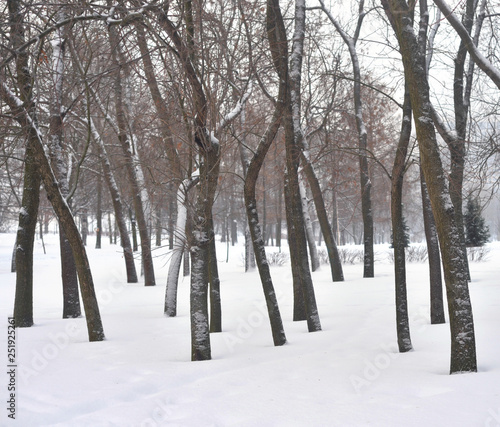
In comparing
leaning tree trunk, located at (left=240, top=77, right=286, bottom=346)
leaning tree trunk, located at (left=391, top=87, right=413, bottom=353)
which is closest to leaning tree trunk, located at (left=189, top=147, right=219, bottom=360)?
leaning tree trunk, located at (left=240, top=77, right=286, bottom=346)

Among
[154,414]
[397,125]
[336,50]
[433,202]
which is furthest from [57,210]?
[397,125]

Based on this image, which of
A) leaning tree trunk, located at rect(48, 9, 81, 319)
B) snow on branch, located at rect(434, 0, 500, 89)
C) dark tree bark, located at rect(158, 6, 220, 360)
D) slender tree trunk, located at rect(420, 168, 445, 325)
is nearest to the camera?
snow on branch, located at rect(434, 0, 500, 89)

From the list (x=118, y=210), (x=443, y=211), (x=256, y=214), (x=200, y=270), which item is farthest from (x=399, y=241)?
(x=118, y=210)

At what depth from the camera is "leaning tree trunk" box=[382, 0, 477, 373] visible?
466 centimetres

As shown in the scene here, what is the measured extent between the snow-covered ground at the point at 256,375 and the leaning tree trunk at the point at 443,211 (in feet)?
1.04

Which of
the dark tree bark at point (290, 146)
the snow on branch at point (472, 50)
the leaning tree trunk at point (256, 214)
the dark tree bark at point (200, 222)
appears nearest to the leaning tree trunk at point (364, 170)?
the dark tree bark at point (290, 146)

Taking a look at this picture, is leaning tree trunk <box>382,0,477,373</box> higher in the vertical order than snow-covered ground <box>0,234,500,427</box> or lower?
higher

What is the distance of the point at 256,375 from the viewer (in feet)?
16.7

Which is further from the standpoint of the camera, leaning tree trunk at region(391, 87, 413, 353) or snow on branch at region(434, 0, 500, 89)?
leaning tree trunk at region(391, 87, 413, 353)

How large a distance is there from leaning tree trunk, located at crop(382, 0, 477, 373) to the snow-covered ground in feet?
1.04

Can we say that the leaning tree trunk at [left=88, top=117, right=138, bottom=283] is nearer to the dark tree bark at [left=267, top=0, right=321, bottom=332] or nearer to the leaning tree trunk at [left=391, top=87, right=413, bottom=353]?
the dark tree bark at [left=267, top=0, right=321, bottom=332]

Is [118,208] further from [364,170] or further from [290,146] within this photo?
[290,146]

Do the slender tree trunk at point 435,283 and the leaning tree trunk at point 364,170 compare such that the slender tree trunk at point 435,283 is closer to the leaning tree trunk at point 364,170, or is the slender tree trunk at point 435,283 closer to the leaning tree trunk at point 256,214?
the leaning tree trunk at point 256,214

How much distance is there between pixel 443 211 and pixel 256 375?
2529 mm
